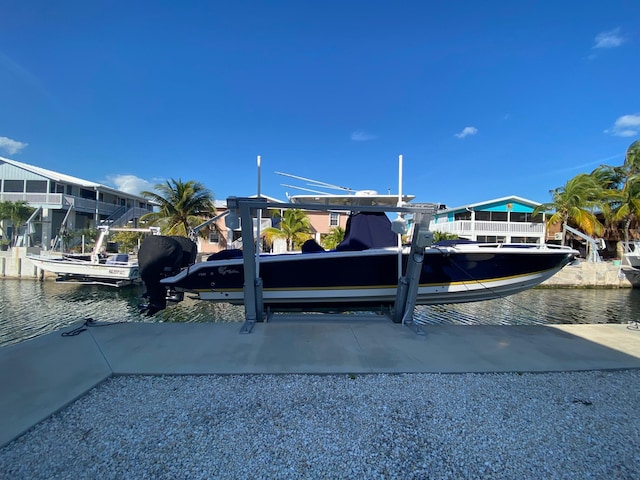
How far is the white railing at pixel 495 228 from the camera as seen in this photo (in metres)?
25.1

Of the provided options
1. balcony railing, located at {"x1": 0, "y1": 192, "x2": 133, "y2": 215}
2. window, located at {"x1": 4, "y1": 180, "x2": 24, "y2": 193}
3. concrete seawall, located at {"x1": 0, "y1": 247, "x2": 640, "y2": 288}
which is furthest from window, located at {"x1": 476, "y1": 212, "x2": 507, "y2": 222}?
window, located at {"x1": 4, "y1": 180, "x2": 24, "y2": 193}

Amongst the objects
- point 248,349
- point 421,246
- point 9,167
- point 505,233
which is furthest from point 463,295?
point 9,167

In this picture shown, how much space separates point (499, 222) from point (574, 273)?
8195 millimetres

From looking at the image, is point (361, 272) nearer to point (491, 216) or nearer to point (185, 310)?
point (185, 310)

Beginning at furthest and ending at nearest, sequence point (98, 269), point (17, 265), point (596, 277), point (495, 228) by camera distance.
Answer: point (495, 228) → point (596, 277) → point (17, 265) → point (98, 269)

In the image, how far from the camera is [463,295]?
5.93 m

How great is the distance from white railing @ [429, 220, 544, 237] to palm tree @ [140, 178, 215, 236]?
733 inches

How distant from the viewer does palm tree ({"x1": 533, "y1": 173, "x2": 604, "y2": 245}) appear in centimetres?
2114

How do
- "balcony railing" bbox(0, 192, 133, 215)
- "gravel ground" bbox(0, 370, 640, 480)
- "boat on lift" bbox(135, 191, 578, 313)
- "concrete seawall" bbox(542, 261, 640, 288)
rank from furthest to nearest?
"balcony railing" bbox(0, 192, 133, 215) < "concrete seawall" bbox(542, 261, 640, 288) < "boat on lift" bbox(135, 191, 578, 313) < "gravel ground" bbox(0, 370, 640, 480)

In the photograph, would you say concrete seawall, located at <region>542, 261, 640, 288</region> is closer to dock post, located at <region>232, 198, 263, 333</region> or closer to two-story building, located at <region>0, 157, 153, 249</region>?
dock post, located at <region>232, 198, 263, 333</region>

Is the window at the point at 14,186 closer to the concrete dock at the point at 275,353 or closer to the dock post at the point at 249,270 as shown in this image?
the concrete dock at the point at 275,353

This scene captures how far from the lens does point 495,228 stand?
25.4 meters

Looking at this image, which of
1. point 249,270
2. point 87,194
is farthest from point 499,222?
point 87,194

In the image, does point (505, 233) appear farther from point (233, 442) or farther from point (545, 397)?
point (233, 442)
